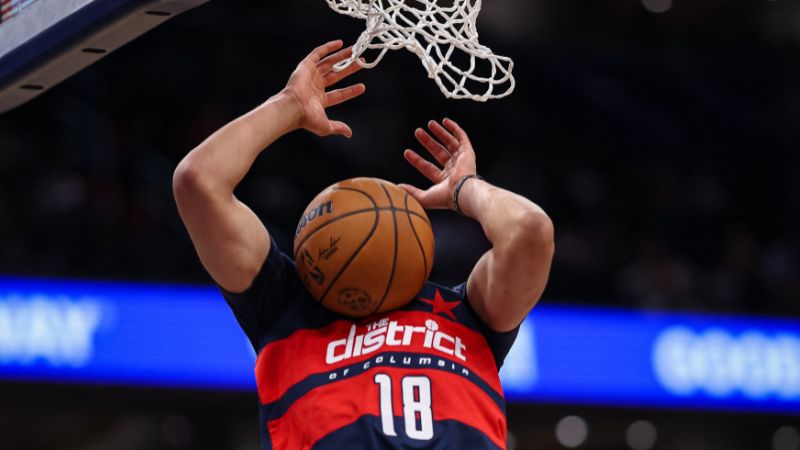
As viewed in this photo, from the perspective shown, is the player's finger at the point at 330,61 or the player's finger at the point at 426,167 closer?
the player's finger at the point at 330,61

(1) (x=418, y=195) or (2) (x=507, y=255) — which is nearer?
(2) (x=507, y=255)

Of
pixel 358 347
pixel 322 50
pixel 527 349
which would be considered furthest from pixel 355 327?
pixel 527 349

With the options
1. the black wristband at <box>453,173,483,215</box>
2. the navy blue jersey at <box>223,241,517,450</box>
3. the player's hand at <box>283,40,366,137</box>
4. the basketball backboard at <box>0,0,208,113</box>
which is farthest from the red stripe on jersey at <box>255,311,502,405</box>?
the basketball backboard at <box>0,0,208,113</box>

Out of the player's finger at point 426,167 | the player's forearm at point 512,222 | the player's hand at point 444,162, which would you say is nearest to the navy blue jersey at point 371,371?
the player's forearm at point 512,222

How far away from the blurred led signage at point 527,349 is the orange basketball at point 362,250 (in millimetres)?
5353

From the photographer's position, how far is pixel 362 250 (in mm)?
2900

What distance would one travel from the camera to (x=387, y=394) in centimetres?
286

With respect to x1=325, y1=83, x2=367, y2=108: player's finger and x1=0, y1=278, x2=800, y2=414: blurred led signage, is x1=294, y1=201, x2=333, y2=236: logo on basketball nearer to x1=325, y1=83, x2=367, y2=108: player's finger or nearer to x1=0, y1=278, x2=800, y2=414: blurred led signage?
x1=325, y1=83, x2=367, y2=108: player's finger

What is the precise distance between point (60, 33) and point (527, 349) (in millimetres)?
6155

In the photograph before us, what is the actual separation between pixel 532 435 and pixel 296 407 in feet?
29.6

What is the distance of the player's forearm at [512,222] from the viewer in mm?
2893

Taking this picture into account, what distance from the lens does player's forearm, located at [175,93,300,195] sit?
2805mm

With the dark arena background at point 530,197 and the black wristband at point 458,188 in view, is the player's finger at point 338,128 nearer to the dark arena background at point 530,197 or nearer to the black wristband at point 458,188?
the black wristband at point 458,188

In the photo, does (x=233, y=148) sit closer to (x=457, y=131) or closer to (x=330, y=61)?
(x=330, y=61)
